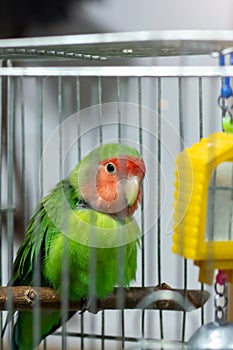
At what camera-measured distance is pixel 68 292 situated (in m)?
0.85

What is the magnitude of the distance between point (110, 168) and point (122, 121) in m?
0.15

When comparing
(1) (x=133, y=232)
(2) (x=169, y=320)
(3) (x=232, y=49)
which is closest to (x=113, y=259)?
(1) (x=133, y=232)

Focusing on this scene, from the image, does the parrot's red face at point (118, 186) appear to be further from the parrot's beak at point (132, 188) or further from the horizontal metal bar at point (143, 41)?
the horizontal metal bar at point (143, 41)

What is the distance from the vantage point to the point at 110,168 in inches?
30.3

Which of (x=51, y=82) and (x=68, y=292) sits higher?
(x=51, y=82)

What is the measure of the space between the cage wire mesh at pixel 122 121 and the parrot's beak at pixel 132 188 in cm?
4

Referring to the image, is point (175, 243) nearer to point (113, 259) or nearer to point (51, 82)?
point (113, 259)

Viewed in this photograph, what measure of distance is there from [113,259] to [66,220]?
3.0 inches

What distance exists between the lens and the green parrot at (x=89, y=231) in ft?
2.54

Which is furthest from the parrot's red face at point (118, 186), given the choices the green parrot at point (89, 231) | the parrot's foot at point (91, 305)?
the parrot's foot at point (91, 305)

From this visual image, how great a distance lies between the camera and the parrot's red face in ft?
2.47

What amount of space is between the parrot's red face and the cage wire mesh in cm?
3

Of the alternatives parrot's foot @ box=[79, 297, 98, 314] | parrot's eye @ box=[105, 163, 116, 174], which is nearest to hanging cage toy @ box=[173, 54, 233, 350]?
parrot's eye @ box=[105, 163, 116, 174]

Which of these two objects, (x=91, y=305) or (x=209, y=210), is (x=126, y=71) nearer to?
(x=209, y=210)
